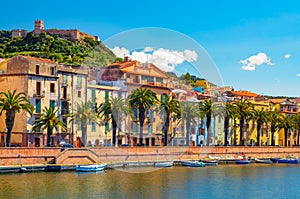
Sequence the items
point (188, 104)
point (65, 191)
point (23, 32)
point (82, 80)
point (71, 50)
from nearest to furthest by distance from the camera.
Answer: point (188, 104) < point (65, 191) < point (82, 80) < point (71, 50) < point (23, 32)

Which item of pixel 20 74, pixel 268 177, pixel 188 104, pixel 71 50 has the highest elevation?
pixel 71 50

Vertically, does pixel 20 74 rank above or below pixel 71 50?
below

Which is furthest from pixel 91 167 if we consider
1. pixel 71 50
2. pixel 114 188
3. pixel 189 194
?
pixel 71 50

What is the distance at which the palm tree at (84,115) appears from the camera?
233 feet

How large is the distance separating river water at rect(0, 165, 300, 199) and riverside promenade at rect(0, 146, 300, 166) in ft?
10.9

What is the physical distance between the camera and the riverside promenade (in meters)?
59.2

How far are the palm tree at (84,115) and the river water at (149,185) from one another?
942 centimetres

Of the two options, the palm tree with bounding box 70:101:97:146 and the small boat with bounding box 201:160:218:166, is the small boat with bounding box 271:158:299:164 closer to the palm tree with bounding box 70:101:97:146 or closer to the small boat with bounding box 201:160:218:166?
the small boat with bounding box 201:160:218:166

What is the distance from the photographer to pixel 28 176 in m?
54.2

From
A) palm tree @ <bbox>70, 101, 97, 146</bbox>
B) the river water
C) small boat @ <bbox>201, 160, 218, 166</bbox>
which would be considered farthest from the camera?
small boat @ <bbox>201, 160, 218, 166</bbox>

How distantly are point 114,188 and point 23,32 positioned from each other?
130 meters

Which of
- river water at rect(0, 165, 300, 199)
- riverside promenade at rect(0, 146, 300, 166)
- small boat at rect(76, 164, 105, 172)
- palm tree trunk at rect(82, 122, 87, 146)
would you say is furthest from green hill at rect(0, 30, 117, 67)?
river water at rect(0, 165, 300, 199)

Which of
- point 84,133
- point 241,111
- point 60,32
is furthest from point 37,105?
point 60,32

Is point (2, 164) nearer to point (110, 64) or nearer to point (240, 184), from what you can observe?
point (240, 184)
